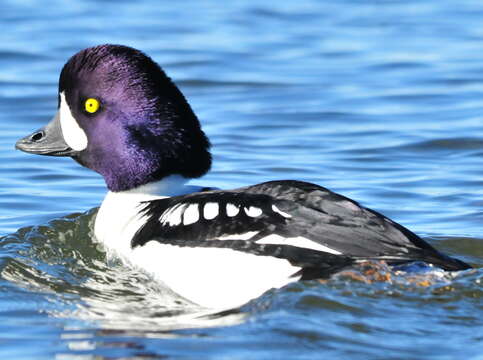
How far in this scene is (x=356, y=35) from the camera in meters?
14.7

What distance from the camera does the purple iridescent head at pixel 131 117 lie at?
Answer: 7.50 metres

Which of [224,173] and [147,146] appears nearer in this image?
[147,146]

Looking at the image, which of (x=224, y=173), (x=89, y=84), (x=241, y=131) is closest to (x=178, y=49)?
(x=241, y=131)

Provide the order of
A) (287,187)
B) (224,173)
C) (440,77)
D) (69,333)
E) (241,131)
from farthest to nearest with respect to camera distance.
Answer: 1. (440,77)
2. (241,131)
3. (224,173)
4. (287,187)
5. (69,333)

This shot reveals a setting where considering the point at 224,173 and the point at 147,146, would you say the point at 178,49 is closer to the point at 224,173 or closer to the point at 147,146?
the point at 224,173

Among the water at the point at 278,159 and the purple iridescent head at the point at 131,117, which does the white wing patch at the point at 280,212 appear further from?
the purple iridescent head at the point at 131,117

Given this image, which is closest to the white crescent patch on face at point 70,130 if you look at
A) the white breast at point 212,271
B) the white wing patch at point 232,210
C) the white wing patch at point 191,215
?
the white breast at point 212,271

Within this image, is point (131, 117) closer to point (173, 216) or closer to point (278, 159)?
point (173, 216)

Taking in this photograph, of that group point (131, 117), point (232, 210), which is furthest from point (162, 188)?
point (232, 210)

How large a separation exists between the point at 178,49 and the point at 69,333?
8603 mm

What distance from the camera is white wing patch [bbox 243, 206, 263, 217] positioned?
21.8 feet

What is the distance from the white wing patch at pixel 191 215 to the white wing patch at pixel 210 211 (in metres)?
0.05

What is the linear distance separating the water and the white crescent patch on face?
78 cm

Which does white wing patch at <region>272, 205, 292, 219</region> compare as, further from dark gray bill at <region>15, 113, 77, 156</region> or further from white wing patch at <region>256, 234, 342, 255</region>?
dark gray bill at <region>15, 113, 77, 156</region>
